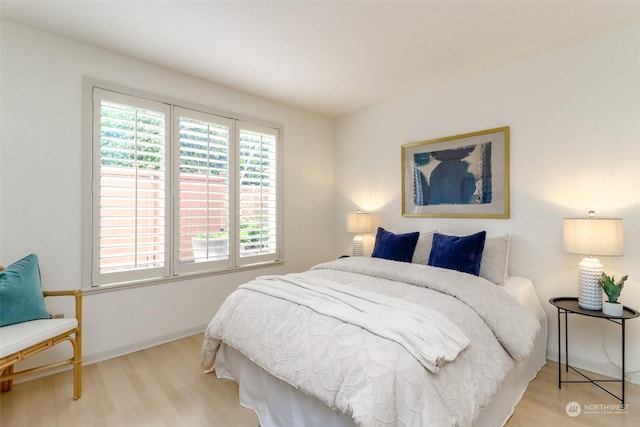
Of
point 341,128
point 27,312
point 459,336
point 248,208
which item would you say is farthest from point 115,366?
point 341,128

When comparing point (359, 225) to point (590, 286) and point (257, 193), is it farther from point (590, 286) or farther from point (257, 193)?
point (590, 286)

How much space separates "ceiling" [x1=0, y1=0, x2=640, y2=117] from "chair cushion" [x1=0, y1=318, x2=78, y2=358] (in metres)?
2.06

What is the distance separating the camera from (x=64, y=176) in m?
2.35

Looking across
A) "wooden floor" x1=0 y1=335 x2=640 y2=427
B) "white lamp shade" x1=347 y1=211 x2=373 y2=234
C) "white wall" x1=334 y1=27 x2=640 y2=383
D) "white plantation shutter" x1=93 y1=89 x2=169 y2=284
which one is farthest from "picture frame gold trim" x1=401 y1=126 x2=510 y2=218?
"white plantation shutter" x1=93 y1=89 x2=169 y2=284

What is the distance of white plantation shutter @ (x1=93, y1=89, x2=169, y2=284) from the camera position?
8.18ft

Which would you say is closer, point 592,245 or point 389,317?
point 389,317

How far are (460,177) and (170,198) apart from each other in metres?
2.83

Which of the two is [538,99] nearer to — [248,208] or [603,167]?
[603,167]

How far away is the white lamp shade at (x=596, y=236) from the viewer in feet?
6.49

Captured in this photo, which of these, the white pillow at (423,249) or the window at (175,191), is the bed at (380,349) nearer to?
the white pillow at (423,249)

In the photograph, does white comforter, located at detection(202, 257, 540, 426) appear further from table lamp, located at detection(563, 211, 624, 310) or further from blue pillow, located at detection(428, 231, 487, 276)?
table lamp, located at detection(563, 211, 624, 310)

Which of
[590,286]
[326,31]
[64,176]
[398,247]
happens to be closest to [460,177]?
[398,247]

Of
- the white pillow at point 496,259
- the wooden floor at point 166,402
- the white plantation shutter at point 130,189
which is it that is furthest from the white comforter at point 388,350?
the white plantation shutter at point 130,189

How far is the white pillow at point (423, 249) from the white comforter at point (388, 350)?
0.61 meters
